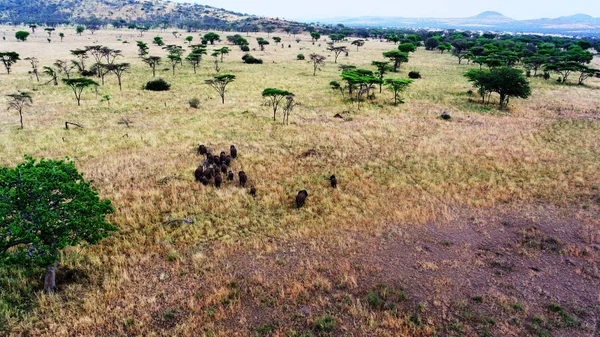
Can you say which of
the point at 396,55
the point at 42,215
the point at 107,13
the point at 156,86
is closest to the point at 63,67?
the point at 156,86

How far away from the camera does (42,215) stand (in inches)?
355

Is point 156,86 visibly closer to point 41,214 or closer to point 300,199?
point 300,199

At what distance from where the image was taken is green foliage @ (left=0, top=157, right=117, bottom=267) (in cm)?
872

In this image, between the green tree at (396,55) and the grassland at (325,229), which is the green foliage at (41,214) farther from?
the green tree at (396,55)

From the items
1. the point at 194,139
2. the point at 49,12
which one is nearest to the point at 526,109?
the point at 194,139

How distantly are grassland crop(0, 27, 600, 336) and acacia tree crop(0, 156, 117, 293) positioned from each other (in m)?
1.68

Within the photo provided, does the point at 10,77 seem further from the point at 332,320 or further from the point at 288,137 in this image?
the point at 332,320

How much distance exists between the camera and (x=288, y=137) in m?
26.2

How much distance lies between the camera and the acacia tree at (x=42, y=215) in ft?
28.6

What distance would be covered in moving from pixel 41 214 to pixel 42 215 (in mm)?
39

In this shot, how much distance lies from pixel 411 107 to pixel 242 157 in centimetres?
2232

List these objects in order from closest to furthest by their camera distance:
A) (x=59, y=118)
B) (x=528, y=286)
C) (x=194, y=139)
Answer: (x=528, y=286)
(x=194, y=139)
(x=59, y=118)

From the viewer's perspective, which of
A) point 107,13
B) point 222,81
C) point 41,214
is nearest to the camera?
point 41,214

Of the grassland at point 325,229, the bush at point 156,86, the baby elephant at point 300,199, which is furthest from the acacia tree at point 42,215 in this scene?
the bush at point 156,86
